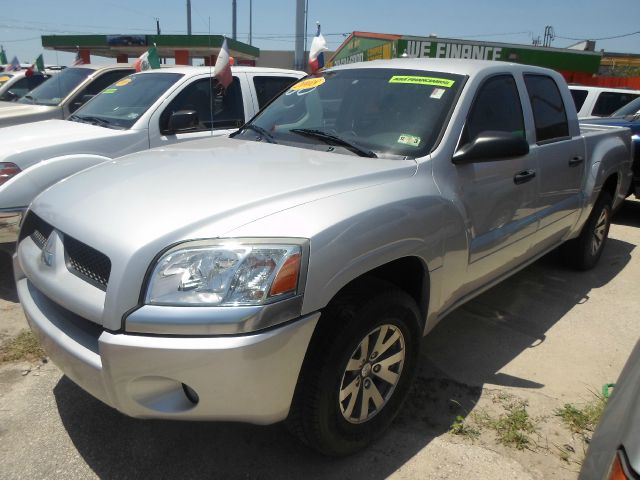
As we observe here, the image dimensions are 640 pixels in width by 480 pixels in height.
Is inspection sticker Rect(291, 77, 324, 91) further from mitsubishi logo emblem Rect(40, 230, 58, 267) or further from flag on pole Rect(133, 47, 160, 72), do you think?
flag on pole Rect(133, 47, 160, 72)

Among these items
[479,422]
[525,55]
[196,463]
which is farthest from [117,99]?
[525,55]

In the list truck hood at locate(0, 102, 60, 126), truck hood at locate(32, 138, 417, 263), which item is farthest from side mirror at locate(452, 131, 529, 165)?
truck hood at locate(0, 102, 60, 126)

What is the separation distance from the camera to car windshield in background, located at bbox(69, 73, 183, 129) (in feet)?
16.5

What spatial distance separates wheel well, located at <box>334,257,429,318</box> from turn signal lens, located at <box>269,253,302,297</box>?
2.13 ft

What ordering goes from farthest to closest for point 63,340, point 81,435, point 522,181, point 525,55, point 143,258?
point 525,55 → point 522,181 → point 81,435 → point 63,340 → point 143,258

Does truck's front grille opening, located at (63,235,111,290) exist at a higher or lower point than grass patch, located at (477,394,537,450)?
higher

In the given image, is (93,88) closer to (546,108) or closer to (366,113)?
(366,113)

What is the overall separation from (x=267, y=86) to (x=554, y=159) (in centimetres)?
327

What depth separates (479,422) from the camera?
269 cm

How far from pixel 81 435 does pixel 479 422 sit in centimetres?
195

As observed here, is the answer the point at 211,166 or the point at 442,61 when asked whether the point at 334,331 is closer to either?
the point at 211,166

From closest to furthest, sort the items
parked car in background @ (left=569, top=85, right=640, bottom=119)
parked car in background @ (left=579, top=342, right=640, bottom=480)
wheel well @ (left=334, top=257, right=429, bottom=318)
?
parked car in background @ (left=579, top=342, right=640, bottom=480)
wheel well @ (left=334, top=257, right=429, bottom=318)
parked car in background @ (left=569, top=85, right=640, bottom=119)

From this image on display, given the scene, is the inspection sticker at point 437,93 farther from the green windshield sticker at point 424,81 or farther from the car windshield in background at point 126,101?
the car windshield in background at point 126,101

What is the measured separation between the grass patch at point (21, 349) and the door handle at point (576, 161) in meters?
3.81
